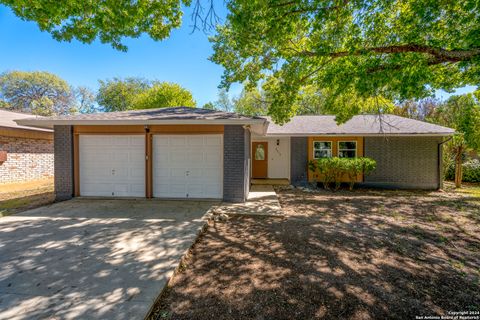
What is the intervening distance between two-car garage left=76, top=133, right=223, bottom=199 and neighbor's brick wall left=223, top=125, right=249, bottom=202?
261mm

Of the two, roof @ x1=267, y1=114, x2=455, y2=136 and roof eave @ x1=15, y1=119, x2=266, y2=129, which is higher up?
roof @ x1=267, y1=114, x2=455, y2=136

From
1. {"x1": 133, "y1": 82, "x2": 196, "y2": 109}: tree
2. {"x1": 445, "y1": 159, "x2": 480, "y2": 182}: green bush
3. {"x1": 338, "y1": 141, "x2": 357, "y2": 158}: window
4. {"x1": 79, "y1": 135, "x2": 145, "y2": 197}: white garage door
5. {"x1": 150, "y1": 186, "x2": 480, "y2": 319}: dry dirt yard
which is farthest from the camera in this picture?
{"x1": 133, "y1": 82, "x2": 196, "y2": 109}: tree

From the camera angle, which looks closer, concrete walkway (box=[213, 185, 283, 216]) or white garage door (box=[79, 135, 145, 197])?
concrete walkway (box=[213, 185, 283, 216])

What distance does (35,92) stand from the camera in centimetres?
3116

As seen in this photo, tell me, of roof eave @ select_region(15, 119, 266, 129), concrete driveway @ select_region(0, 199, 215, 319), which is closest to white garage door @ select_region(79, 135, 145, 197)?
roof eave @ select_region(15, 119, 266, 129)

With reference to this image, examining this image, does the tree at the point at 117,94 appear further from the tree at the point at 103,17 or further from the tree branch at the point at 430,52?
the tree branch at the point at 430,52

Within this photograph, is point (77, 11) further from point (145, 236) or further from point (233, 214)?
point (233, 214)

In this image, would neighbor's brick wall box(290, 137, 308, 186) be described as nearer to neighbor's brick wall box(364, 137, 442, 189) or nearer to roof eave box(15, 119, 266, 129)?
neighbor's brick wall box(364, 137, 442, 189)

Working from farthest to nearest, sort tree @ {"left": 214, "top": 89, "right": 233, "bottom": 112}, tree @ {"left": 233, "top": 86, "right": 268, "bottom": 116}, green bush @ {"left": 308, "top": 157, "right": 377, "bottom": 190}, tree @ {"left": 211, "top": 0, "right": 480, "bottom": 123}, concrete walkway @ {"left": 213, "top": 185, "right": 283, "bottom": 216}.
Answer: tree @ {"left": 214, "top": 89, "right": 233, "bottom": 112}, tree @ {"left": 233, "top": 86, "right": 268, "bottom": 116}, green bush @ {"left": 308, "top": 157, "right": 377, "bottom": 190}, concrete walkway @ {"left": 213, "top": 185, "right": 283, "bottom": 216}, tree @ {"left": 211, "top": 0, "right": 480, "bottom": 123}

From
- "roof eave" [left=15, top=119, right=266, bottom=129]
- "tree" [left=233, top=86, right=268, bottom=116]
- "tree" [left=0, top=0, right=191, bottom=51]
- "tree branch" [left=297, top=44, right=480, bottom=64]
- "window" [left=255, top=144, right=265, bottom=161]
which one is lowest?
"window" [left=255, top=144, right=265, bottom=161]

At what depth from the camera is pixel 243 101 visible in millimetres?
29547

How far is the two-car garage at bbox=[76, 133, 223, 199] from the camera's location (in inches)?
291

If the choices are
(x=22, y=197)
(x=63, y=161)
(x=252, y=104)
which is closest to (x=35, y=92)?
(x=252, y=104)

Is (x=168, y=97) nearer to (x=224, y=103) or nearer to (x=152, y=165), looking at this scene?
(x=152, y=165)
